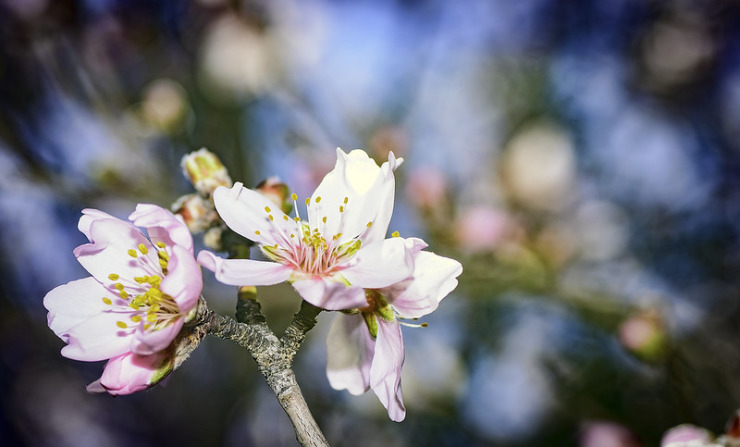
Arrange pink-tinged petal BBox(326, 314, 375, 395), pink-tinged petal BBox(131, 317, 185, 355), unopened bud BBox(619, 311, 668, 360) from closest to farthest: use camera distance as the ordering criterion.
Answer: pink-tinged petal BBox(131, 317, 185, 355) < pink-tinged petal BBox(326, 314, 375, 395) < unopened bud BBox(619, 311, 668, 360)

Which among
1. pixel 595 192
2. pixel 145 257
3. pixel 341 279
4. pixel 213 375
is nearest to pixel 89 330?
pixel 145 257

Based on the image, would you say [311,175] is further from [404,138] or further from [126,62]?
[126,62]

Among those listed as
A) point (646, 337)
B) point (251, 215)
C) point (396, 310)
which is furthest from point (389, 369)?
point (646, 337)

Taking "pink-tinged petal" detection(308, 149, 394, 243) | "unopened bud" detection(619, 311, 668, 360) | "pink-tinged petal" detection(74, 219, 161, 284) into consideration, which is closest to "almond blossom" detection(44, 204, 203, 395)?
"pink-tinged petal" detection(74, 219, 161, 284)

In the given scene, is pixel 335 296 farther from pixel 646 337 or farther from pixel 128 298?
pixel 646 337

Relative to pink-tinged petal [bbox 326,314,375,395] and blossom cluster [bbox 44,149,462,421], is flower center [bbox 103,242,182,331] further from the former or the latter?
pink-tinged petal [bbox 326,314,375,395]

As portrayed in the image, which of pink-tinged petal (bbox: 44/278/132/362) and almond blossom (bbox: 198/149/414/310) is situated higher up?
almond blossom (bbox: 198/149/414/310)
